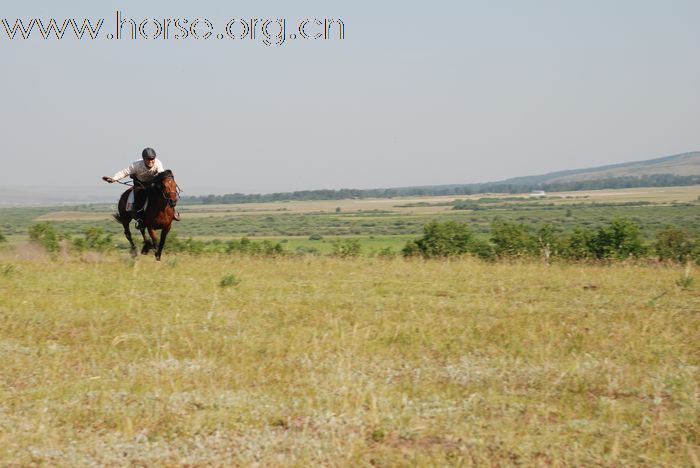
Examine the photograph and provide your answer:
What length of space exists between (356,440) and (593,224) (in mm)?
104170

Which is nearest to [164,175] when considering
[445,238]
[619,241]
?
[445,238]

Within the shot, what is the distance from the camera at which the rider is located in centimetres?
1959

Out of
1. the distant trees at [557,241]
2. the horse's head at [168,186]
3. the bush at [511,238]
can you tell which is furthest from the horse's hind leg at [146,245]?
the bush at [511,238]

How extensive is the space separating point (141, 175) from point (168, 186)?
0.94 meters

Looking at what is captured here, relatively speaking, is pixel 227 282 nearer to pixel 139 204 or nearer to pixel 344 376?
pixel 139 204

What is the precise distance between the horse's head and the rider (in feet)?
1.16

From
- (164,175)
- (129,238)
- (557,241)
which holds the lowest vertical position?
(557,241)

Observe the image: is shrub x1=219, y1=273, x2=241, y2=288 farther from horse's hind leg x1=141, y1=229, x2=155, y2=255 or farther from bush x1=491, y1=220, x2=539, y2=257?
bush x1=491, y1=220, x2=539, y2=257

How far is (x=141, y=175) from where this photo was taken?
19.9m

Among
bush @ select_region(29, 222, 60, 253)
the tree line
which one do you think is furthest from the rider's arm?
the tree line

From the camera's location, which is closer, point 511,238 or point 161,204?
point 161,204

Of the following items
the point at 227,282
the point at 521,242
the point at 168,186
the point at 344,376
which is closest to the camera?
the point at 344,376

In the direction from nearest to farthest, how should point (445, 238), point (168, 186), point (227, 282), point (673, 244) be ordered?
1. point (227, 282)
2. point (168, 186)
3. point (673, 244)
4. point (445, 238)

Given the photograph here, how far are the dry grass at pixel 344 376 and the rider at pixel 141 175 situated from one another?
5403 mm
